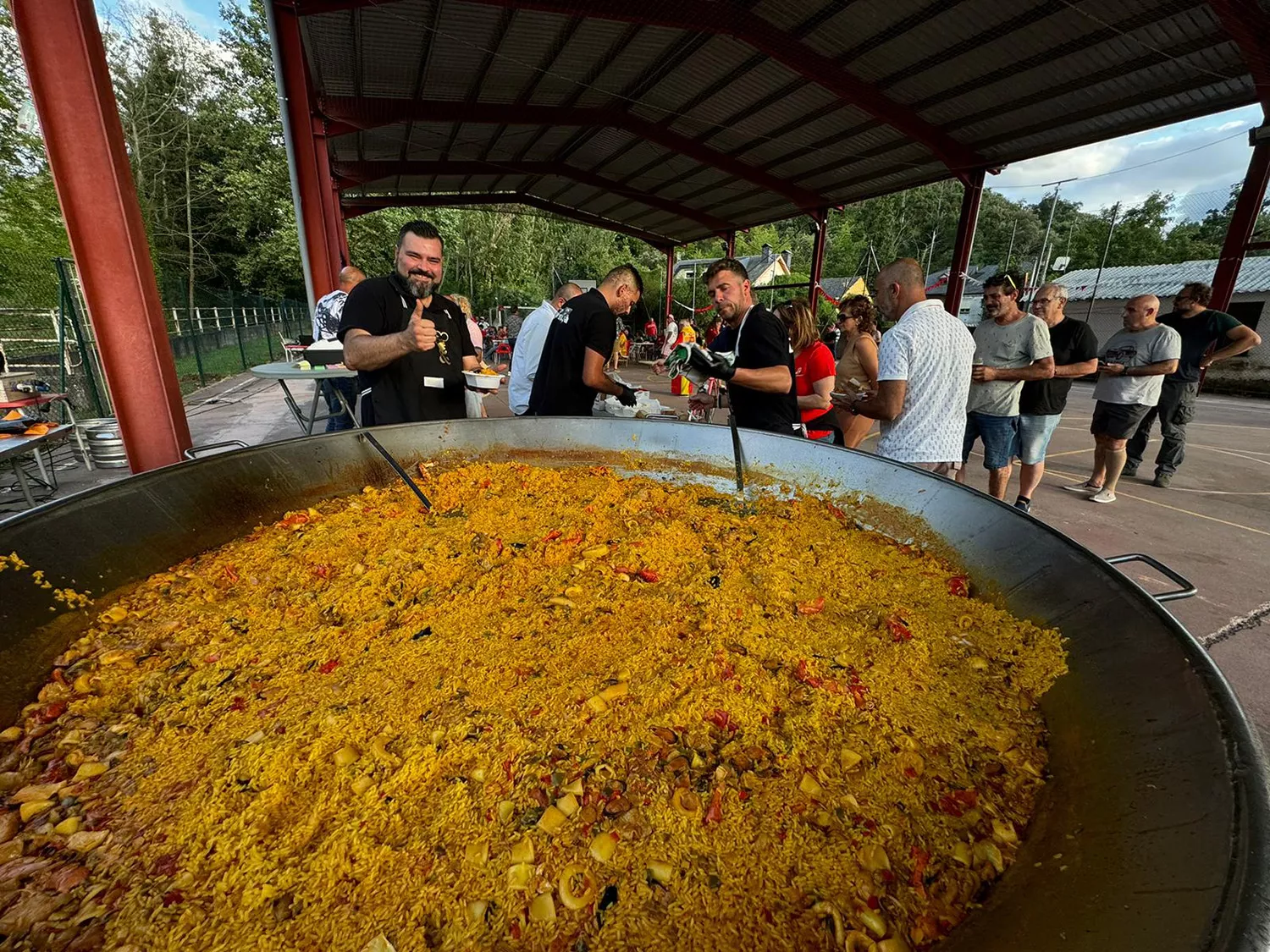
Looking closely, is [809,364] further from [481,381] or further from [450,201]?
[450,201]

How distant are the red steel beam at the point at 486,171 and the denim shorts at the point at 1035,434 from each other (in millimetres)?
11449

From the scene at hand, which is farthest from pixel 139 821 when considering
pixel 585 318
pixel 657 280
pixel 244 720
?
pixel 657 280

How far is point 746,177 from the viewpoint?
10.3 m

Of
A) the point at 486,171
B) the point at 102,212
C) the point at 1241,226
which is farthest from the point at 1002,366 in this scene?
the point at 486,171

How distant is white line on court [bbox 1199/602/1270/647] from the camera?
2.31 metres

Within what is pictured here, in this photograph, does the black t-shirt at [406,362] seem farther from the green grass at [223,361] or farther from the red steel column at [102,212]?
the green grass at [223,361]

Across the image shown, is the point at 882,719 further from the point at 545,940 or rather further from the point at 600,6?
the point at 600,6

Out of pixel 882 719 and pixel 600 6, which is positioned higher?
pixel 600 6

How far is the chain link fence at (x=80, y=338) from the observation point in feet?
18.4

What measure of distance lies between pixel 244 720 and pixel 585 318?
7.45 ft

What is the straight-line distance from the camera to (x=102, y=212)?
1.89 metres

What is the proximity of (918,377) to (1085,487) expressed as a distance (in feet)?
10.2

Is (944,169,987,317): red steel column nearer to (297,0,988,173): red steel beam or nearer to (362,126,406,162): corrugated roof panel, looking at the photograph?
(297,0,988,173): red steel beam

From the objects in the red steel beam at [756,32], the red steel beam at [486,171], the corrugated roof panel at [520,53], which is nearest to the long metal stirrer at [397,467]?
the red steel beam at [756,32]
